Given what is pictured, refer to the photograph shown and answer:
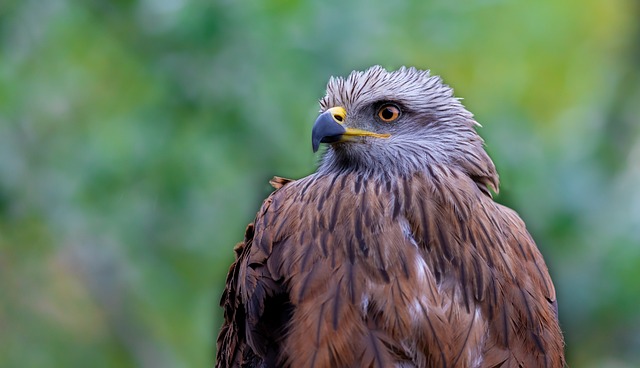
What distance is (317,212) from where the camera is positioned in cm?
429

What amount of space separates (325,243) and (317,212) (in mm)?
174

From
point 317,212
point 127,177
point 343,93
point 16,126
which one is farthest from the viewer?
point 16,126

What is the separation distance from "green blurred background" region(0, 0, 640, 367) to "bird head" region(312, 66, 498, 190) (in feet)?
6.58

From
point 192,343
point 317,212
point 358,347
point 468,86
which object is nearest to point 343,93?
point 317,212

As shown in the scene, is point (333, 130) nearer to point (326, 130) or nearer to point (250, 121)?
point (326, 130)

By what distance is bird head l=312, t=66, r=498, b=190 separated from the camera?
178 inches

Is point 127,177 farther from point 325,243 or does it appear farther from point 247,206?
point 325,243

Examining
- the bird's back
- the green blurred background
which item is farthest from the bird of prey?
the green blurred background

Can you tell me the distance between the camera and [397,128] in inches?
181

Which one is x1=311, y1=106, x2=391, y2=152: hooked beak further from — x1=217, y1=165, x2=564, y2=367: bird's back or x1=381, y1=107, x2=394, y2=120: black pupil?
x1=217, y1=165, x2=564, y2=367: bird's back

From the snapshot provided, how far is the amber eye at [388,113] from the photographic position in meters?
4.61

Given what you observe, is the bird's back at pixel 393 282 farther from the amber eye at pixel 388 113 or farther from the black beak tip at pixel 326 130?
the amber eye at pixel 388 113

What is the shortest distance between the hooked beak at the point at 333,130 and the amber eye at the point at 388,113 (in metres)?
0.09

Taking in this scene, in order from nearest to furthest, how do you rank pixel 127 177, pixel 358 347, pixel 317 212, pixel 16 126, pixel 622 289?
pixel 358 347 → pixel 317 212 → pixel 622 289 → pixel 127 177 → pixel 16 126
